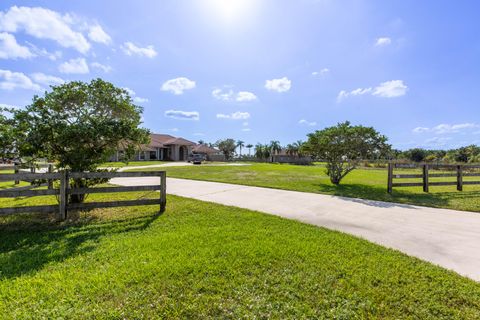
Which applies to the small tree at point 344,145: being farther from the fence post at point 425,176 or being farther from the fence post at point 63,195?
the fence post at point 63,195

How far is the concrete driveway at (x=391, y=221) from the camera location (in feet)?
11.9

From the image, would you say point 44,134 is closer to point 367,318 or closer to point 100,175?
point 100,175

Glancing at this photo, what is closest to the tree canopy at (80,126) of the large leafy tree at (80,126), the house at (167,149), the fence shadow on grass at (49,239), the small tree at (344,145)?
the large leafy tree at (80,126)

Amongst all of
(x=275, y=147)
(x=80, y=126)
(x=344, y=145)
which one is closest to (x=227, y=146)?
(x=275, y=147)

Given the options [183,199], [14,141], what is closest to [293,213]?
[183,199]

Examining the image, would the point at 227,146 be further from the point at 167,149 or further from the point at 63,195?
the point at 63,195

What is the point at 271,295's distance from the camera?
8.21 feet

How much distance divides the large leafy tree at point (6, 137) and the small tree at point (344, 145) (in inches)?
425

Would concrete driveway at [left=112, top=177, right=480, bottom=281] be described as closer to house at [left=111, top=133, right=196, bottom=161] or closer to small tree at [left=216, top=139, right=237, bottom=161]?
house at [left=111, top=133, right=196, bottom=161]

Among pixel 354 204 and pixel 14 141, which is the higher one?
pixel 14 141

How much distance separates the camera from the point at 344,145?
11.2 metres

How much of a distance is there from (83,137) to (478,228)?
8774mm

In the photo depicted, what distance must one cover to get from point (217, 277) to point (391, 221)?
4.47 metres

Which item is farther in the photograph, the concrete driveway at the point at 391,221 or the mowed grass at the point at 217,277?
the concrete driveway at the point at 391,221
